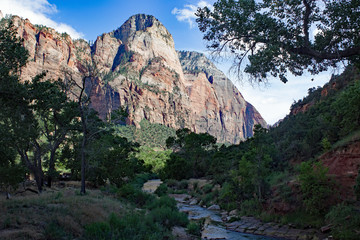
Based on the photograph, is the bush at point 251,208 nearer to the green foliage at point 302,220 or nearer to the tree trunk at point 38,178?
the green foliage at point 302,220

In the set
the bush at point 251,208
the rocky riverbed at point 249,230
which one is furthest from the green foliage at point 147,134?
the rocky riverbed at point 249,230

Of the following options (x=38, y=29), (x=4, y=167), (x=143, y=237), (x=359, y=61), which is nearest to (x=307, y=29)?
(x=359, y=61)

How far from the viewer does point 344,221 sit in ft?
48.6

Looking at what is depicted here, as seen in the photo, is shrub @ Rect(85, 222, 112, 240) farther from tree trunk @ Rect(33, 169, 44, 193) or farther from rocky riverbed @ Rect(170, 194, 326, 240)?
tree trunk @ Rect(33, 169, 44, 193)

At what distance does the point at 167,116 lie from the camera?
19475 centimetres

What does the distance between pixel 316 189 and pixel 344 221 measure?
291 centimetres

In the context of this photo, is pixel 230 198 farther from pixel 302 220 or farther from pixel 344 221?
pixel 344 221

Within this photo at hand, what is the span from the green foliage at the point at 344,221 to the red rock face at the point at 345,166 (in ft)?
5.10

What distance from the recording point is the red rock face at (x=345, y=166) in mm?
17250

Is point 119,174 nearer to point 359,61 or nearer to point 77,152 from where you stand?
point 77,152

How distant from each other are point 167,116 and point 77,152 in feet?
544

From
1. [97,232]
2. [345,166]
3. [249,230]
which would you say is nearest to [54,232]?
[97,232]

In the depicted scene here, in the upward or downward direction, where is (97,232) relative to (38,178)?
downward

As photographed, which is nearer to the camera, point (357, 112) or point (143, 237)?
point (143, 237)
